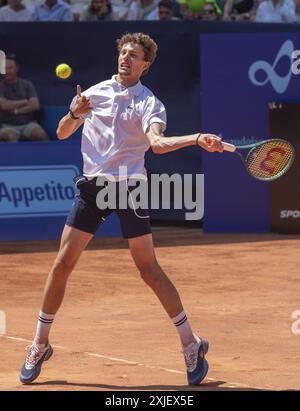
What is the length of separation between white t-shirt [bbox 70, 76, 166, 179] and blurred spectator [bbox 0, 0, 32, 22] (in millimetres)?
9056

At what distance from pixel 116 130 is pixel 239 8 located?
10211mm

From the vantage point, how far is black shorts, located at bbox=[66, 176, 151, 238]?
673 centimetres

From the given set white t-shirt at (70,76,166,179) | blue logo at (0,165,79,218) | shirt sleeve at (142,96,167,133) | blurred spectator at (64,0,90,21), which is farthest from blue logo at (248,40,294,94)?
shirt sleeve at (142,96,167,133)

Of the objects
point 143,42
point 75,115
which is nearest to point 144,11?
point 143,42

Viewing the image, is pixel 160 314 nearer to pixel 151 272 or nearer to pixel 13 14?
pixel 151 272

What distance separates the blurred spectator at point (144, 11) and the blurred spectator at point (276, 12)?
1474 mm

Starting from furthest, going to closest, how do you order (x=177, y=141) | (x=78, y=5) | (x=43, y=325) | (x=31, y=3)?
(x=78, y=5), (x=31, y=3), (x=43, y=325), (x=177, y=141)

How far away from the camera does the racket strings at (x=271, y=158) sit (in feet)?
22.3

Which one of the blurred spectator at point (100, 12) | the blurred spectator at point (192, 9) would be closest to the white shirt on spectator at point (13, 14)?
the blurred spectator at point (100, 12)

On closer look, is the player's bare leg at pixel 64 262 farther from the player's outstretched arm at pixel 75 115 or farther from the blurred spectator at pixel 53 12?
the blurred spectator at pixel 53 12

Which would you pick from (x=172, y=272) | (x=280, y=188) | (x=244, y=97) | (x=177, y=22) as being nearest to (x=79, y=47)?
(x=177, y=22)

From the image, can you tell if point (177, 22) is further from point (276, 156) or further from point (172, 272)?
point (276, 156)

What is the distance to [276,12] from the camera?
15695 millimetres

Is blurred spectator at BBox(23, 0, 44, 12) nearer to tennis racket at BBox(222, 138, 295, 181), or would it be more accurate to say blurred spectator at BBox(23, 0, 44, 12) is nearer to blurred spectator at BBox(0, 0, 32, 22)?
blurred spectator at BBox(0, 0, 32, 22)
